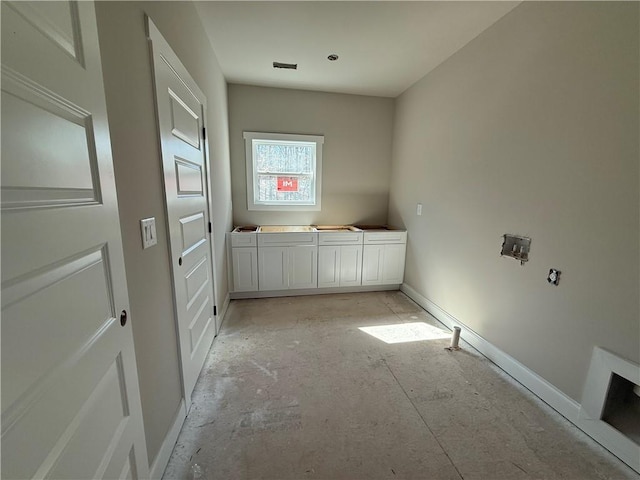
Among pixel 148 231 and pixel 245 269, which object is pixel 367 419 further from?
pixel 245 269

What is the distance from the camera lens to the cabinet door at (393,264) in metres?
3.46

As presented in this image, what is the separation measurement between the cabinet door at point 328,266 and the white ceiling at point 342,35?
2.06 m

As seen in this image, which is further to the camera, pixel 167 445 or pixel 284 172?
pixel 284 172

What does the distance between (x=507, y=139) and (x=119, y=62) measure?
2375 millimetres

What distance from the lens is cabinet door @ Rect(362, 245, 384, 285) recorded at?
11.2 feet

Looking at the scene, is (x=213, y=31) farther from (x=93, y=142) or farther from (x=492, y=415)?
(x=492, y=415)

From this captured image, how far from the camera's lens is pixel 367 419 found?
5.14ft

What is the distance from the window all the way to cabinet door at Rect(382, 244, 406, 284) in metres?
1.19

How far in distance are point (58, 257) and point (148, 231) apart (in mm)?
591

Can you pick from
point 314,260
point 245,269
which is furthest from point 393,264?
point 245,269

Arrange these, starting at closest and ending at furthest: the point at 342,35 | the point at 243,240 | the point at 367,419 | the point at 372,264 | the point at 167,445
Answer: the point at 167,445
the point at 367,419
the point at 342,35
the point at 243,240
the point at 372,264

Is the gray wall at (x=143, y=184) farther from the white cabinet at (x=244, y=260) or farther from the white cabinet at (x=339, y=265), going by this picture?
the white cabinet at (x=339, y=265)

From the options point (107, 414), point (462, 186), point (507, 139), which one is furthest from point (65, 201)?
point (462, 186)

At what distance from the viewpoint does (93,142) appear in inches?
28.1
